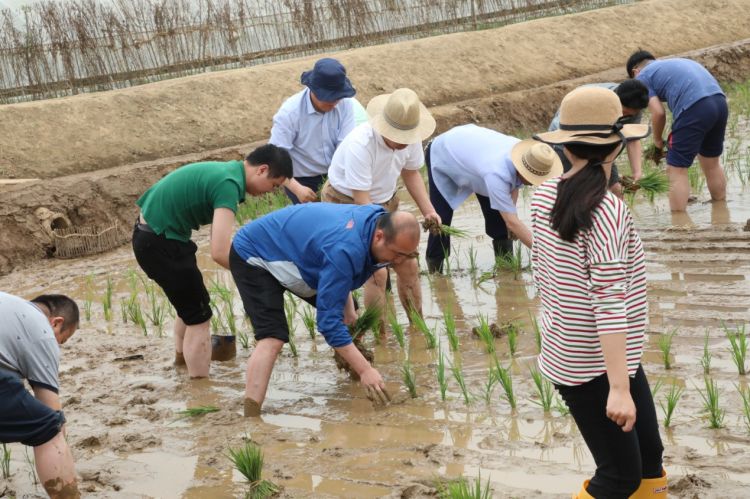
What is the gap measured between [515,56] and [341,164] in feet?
29.7

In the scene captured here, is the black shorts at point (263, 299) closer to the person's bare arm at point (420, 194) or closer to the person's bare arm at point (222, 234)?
the person's bare arm at point (222, 234)

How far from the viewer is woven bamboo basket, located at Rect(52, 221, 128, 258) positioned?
8.83 metres

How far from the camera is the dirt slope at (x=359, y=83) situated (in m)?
10.5

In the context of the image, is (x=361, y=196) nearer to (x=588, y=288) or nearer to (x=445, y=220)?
(x=445, y=220)

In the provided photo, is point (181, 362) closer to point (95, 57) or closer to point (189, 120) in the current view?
point (189, 120)

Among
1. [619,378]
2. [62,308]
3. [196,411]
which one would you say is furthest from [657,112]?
[619,378]

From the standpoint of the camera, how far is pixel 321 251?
4.33 metres

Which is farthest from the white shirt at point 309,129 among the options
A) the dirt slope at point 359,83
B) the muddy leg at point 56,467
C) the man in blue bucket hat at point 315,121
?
the dirt slope at point 359,83

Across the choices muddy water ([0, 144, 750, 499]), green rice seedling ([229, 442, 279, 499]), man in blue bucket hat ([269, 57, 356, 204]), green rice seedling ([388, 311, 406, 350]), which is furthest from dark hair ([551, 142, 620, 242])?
man in blue bucket hat ([269, 57, 356, 204])

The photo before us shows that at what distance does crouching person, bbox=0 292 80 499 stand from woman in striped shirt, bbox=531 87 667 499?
1780 mm

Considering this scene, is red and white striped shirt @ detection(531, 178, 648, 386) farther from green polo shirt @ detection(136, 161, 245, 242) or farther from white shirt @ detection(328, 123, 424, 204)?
white shirt @ detection(328, 123, 424, 204)

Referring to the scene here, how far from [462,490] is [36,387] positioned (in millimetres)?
1562

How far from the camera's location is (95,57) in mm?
13617

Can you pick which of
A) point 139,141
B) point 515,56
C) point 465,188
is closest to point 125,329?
point 465,188
